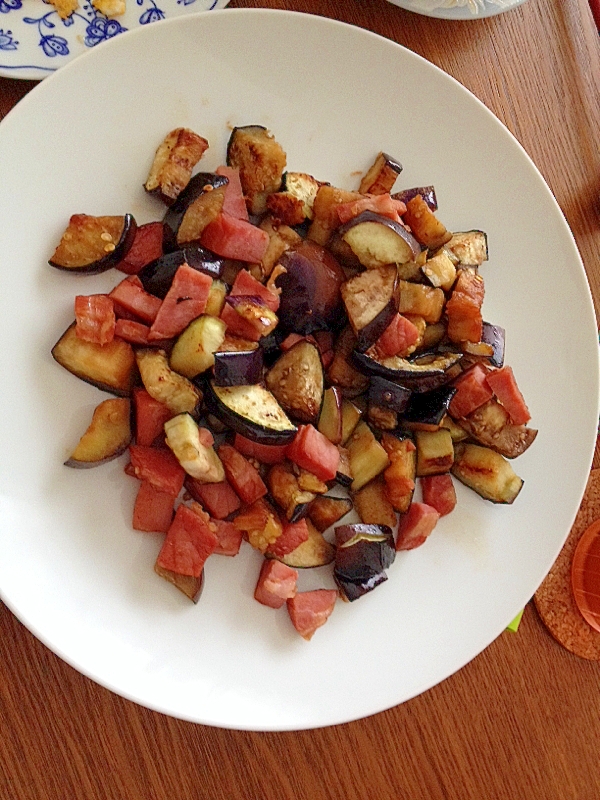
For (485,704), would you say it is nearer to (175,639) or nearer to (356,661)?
(356,661)

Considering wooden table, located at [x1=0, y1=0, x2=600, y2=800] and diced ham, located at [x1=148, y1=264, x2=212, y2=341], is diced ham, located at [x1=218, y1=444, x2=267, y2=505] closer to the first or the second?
diced ham, located at [x1=148, y1=264, x2=212, y2=341]

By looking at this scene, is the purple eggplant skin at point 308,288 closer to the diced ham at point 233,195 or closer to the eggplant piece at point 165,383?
the diced ham at point 233,195

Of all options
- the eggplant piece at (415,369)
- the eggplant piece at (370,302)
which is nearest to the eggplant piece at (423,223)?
the eggplant piece at (370,302)

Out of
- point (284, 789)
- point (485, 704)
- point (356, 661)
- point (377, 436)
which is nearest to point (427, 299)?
point (377, 436)

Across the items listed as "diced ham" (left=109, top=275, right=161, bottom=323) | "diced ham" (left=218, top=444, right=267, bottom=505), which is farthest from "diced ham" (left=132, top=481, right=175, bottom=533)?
"diced ham" (left=109, top=275, right=161, bottom=323)

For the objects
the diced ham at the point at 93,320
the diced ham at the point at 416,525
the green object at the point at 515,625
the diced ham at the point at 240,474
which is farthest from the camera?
the green object at the point at 515,625
